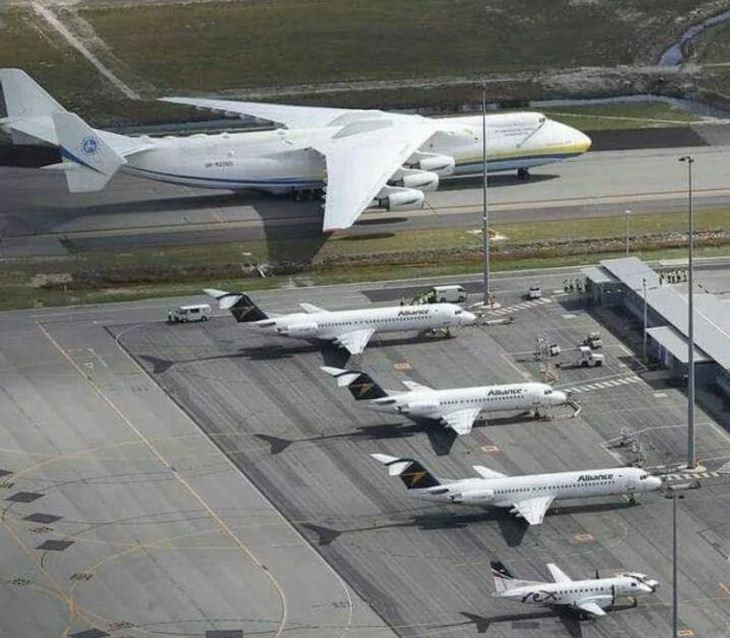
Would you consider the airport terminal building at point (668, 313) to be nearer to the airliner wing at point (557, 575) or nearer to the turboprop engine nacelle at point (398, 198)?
the turboprop engine nacelle at point (398, 198)

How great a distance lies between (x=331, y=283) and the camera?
184 meters

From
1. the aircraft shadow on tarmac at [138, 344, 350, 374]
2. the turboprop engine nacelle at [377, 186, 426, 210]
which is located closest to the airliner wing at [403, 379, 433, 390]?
the aircraft shadow on tarmac at [138, 344, 350, 374]

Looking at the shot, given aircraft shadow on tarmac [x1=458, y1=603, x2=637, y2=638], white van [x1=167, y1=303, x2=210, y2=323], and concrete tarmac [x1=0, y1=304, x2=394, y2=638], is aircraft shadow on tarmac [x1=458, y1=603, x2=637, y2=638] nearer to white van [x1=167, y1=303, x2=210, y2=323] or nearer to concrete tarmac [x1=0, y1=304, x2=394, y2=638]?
concrete tarmac [x1=0, y1=304, x2=394, y2=638]

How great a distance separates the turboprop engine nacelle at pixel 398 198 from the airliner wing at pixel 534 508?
65.0 meters

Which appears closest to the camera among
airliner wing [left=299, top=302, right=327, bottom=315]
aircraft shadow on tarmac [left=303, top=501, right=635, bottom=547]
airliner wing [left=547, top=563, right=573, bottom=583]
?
airliner wing [left=547, top=563, right=573, bottom=583]

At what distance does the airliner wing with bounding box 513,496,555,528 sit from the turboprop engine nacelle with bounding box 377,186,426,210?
213 ft

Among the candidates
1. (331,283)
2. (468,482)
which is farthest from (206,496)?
(331,283)

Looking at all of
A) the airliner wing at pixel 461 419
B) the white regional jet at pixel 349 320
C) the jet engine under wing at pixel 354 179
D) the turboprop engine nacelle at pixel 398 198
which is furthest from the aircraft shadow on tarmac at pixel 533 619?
the turboprop engine nacelle at pixel 398 198

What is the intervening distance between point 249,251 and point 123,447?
46.4 metres

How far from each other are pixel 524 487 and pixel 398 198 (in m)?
64.9

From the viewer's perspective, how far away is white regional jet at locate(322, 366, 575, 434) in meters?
150

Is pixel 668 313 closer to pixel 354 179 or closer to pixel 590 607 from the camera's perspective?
pixel 354 179

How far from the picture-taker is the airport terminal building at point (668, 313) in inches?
6161

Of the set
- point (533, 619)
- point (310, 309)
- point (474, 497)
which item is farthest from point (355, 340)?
point (533, 619)
